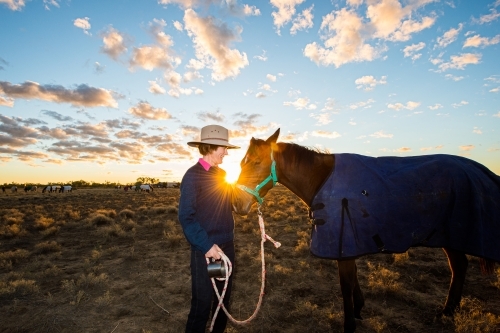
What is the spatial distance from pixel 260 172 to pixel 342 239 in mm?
1405

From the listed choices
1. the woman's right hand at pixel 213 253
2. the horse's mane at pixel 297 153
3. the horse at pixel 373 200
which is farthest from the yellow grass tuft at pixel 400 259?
the woman's right hand at pixel 213 253

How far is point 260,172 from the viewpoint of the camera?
3559 millimetres

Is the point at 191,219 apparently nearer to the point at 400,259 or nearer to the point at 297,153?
the point at 297,153

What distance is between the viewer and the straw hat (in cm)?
278

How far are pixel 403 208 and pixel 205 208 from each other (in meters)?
2.76

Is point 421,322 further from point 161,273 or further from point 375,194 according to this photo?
point 161,273

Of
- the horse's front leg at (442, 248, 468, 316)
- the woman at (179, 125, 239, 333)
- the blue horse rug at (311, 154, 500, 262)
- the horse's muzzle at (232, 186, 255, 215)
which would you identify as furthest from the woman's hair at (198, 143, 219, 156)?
the horse's front leg at (442, 248, 468, 316)

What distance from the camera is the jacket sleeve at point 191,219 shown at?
236 centimetres

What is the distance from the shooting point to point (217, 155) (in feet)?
9.47

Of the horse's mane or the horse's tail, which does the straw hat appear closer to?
the horse's mane

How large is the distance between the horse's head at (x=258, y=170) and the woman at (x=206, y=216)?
0.38 meters

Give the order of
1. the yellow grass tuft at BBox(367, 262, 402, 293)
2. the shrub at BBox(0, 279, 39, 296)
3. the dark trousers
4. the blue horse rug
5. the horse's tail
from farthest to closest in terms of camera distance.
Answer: the shrub at BBox(0, 279, 39, 296) → the yellow grass tuft at BBox(367, 262, 402, 293) → the horse's tail → the blue horse rug → the dark trousers

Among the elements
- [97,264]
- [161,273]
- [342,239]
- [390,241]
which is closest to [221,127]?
[342,239]

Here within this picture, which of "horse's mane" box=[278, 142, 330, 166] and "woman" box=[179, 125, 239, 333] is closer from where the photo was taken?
"woman" box=[179, 125, 239, 333]
